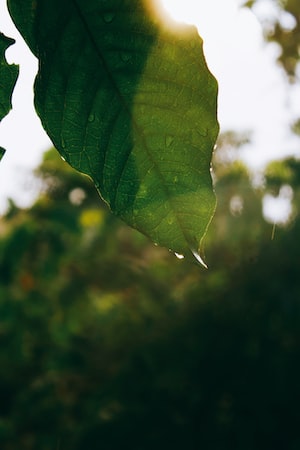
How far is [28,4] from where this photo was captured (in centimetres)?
41

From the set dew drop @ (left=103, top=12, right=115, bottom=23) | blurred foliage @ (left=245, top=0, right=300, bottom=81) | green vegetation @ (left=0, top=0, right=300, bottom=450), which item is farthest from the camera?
green vegetation @ (left=0, top=0, right=300, bottom=450)

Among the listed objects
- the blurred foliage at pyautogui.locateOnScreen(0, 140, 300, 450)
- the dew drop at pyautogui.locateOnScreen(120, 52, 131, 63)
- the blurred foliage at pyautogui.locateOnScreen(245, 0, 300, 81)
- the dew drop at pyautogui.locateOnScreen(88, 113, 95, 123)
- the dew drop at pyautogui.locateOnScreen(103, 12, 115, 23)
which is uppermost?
the dew drop at pyautogui.locateOnScreen(103, 12, 115, 23)

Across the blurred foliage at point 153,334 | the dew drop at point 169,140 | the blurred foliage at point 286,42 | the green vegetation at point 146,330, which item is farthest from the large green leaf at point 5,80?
the blurred foliage at point 153,334

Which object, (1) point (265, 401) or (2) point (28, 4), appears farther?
(1) point (265, 401)

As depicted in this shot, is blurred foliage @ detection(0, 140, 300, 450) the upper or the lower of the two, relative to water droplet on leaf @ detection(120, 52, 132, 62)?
lower

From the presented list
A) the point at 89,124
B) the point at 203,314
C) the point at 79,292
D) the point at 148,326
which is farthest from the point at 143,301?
the point at 89,124

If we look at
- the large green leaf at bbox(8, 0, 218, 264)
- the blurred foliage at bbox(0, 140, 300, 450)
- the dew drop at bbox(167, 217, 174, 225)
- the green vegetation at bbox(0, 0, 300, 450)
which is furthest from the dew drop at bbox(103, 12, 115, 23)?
the blurred foliage at bbox(0, 140, 300, 450)

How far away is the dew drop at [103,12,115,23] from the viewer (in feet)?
1.33

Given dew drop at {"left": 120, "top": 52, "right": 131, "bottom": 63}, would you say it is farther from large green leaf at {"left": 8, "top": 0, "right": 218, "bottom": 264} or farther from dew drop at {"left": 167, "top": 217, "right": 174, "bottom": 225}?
dew drop at {"left": 167, "top": 217, "right": 174, "bottom": 225}

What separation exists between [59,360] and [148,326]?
2.86 feet

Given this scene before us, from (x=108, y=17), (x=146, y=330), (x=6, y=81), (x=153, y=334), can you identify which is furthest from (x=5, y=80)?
(x=146, y=330)

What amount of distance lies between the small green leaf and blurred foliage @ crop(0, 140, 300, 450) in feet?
10.2

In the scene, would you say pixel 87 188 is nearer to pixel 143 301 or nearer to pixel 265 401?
pixel 143 301

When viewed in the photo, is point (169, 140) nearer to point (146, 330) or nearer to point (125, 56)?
point (125, 56)
